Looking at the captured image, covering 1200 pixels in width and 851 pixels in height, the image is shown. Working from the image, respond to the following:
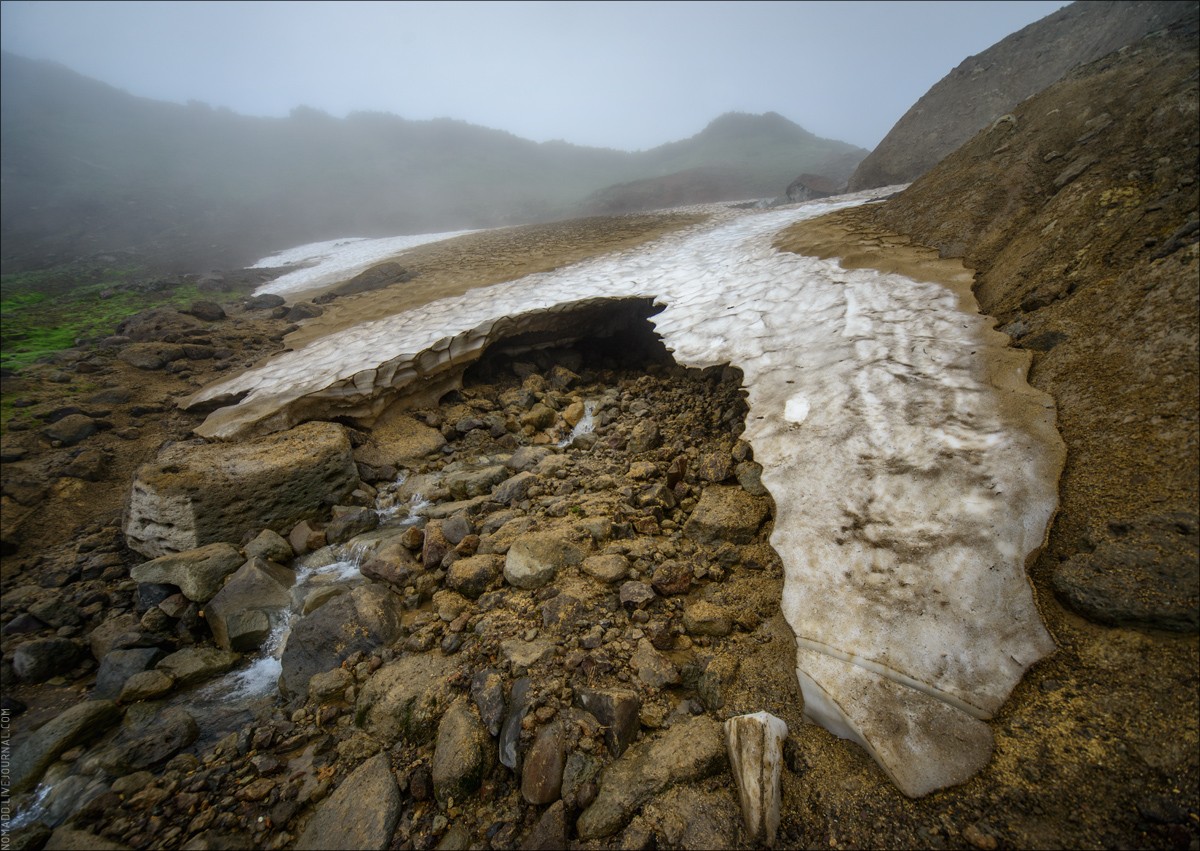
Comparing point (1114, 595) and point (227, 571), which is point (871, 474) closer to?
point (1114, 595)

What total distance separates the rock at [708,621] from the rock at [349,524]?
11.1ft

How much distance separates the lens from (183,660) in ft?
11.4

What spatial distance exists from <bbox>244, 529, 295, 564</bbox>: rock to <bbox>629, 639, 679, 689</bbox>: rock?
3521 millimetres

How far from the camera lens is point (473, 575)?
11.2 ft

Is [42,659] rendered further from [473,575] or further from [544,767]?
[544,767]

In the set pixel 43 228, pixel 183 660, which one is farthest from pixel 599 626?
pixel 43 228

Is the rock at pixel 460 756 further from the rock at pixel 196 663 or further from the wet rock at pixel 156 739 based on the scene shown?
the rock at pixel 196 663

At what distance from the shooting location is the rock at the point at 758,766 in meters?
1.86

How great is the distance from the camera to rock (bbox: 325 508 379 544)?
178 inches

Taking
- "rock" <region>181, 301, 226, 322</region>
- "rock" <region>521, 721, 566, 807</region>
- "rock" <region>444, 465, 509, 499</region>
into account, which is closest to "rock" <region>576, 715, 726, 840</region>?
"rock" <region>521, 721, 566, 807</region>

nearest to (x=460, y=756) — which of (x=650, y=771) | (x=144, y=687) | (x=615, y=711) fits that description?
(x=615, y=711)

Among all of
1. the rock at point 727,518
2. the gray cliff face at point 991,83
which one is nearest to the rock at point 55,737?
the rock at point 727,518

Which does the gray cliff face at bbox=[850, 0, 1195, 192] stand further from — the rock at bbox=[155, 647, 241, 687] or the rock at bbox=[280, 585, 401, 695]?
the rock at bbox=[155, 647, 241, 687]

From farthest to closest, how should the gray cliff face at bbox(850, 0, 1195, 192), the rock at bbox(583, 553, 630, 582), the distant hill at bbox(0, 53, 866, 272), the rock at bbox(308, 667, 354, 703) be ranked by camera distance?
1. the distant hill at bbox(0, 53, 866, 272)
2. the gray cliff face at bbox(850, 0, 1195, 192)
3. the rock at bbox(583, 553, 630, 582)
4. the rock at bbox(308, 667, 354, 703)
